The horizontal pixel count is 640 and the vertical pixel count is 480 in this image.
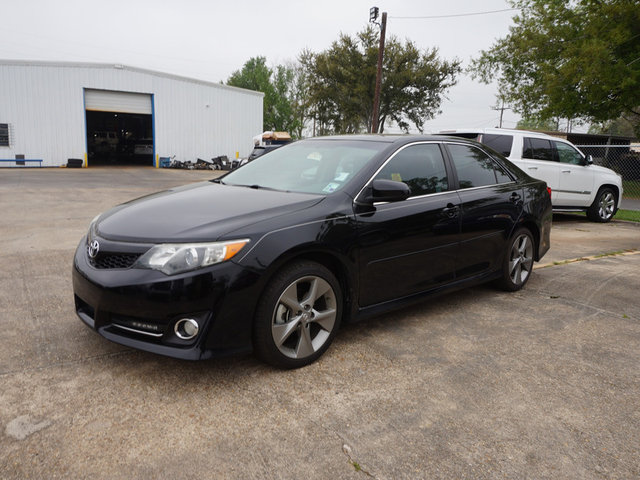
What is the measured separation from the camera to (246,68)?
71750mm

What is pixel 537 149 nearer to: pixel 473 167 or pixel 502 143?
pixel 502 143

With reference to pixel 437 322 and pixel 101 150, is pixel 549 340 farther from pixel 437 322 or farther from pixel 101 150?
pixel 101 150

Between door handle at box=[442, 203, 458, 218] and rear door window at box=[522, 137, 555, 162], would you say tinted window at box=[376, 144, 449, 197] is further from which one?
rear door window at box=[522, 137, 555, 162]

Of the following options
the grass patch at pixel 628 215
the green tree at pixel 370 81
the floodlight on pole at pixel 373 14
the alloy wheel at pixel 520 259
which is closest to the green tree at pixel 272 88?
the green tree at pixel 370 81

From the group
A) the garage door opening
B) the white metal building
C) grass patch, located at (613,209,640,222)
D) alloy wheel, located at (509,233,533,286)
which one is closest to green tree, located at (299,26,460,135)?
the white metal building

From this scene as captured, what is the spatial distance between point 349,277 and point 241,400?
1071mm

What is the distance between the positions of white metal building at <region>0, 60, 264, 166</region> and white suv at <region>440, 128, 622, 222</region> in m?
23.1

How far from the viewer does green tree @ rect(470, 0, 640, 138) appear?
17484 millimetres

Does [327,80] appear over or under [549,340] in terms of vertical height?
over

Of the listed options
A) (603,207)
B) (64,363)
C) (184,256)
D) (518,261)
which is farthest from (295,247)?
(603,207)

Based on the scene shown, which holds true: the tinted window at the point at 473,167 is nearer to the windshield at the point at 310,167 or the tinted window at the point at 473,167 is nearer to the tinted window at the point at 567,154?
the windshield at the point at 310,167

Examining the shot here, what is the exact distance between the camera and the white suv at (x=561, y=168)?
9.34 metres

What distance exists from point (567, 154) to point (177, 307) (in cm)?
960

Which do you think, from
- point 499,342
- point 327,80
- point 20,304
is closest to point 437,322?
point 499,342
